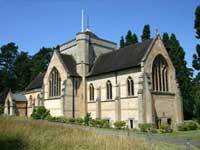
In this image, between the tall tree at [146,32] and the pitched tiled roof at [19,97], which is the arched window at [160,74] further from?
the pitched tiled roof at [19,97]

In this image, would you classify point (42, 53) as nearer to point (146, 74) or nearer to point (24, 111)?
point (24, 111)

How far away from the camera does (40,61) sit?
3718 inches

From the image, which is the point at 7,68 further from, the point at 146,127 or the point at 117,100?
the point at 146,127

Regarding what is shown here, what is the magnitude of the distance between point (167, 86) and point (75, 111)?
50.5 ft

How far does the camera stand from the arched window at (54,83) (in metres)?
47.0

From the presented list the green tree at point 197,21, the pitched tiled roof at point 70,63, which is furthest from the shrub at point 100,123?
the green tree at point 197,21

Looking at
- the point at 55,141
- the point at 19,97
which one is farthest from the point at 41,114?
the point at 55,141

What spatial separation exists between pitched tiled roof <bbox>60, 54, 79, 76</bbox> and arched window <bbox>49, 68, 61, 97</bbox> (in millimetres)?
2574

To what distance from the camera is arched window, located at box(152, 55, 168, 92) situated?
3756 cm

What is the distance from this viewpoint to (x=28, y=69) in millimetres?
95062

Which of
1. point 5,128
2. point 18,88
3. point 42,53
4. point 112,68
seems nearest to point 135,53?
point 112,68

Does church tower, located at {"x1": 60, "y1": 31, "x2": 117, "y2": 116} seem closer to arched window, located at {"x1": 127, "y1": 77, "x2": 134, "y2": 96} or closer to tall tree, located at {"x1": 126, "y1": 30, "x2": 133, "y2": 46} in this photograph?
arched window, located at {"x1": 127, "y1": 77, "x2": 134, "y2": 96}

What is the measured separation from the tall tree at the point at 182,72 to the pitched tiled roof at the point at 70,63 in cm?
2186

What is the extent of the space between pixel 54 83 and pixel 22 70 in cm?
5011
